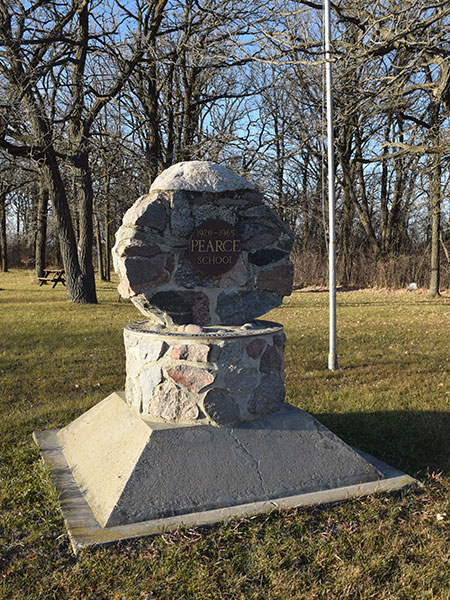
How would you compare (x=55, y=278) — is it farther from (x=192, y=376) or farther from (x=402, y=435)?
(x=192, y=376)

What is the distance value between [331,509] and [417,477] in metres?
0.96

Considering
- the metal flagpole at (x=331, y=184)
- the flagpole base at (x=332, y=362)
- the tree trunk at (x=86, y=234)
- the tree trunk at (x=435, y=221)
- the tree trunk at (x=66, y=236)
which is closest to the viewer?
the metal flagpole at (x=331, y=184)

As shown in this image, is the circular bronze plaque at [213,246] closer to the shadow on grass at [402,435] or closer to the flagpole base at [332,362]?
the shadow on grass at [402,435]

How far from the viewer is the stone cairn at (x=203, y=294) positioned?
3.90 meters

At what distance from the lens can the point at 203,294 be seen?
4348 millimetres

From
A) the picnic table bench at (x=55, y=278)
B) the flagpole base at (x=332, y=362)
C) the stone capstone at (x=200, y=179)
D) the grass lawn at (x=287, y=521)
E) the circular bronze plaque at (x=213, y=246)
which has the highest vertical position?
the stone capstone at (x=200, y=179)

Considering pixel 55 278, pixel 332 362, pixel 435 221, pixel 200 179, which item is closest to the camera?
pixel 200 179

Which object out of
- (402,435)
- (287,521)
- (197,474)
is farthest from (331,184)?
(287,521)

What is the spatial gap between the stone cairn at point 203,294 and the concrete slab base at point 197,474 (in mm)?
200

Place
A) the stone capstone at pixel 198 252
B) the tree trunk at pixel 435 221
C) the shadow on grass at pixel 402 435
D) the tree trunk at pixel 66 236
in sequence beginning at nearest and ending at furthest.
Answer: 1. the stone capstone at pixel 198 252
2. the shadow on grass at pixel 402 435
3. the tree trunk at pixel 66 236
4. the tree trunk at pixel 435 221

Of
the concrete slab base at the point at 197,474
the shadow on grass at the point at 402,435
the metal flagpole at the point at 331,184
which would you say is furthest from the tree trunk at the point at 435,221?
the concrete slab base at the point at 197,474

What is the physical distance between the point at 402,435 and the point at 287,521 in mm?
2028

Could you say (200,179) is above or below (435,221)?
below

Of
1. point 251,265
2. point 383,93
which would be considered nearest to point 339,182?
point 383,93
